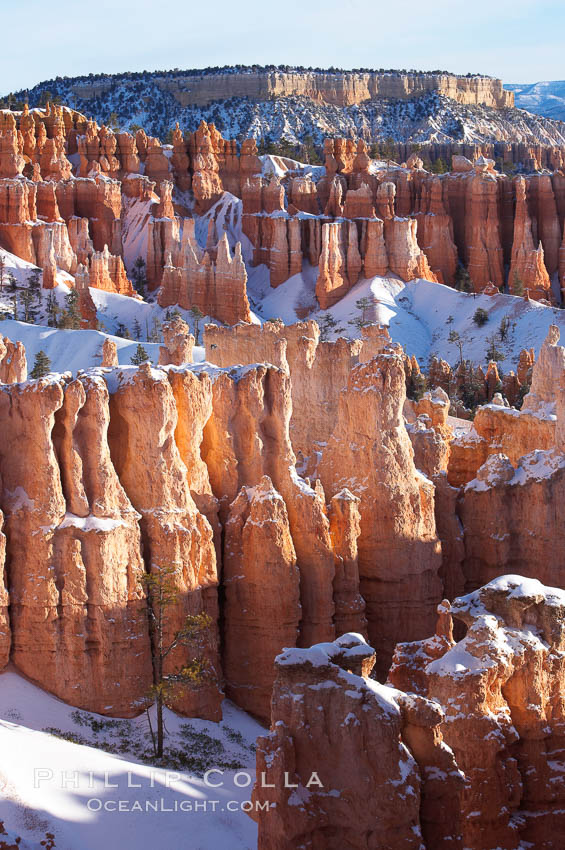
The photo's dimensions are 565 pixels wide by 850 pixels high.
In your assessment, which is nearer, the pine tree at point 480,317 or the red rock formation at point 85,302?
the red rock formation at point 85,302

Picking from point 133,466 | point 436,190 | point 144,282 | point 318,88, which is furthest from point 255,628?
point 318,88

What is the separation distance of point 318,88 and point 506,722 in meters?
178

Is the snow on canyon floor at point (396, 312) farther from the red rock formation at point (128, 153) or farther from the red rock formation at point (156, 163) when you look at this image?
the red rock formation at point (128, 153)

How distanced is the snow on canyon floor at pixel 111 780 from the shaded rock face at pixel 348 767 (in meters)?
3.07

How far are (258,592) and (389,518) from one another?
13.7ft

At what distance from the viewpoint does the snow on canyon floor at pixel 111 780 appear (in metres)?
19.5

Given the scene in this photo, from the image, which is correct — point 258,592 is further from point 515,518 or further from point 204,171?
point 204,171

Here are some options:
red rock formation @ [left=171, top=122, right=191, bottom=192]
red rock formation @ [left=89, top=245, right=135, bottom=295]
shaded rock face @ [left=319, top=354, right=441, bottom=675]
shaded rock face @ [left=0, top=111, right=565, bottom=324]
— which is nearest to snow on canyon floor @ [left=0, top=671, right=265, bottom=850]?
shaded rock face @ [left=319, top=354, right=441, bottom=675]

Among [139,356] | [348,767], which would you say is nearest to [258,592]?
[348,767]

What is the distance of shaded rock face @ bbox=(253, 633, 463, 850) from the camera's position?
17.4 meters

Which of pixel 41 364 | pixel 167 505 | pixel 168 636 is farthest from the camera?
pixel 41 364

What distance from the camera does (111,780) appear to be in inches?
836

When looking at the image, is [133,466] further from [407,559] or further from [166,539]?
[407,559]

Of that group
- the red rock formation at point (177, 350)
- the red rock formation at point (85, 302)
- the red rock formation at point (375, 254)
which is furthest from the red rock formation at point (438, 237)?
the red rock formation at point (177, 350)
